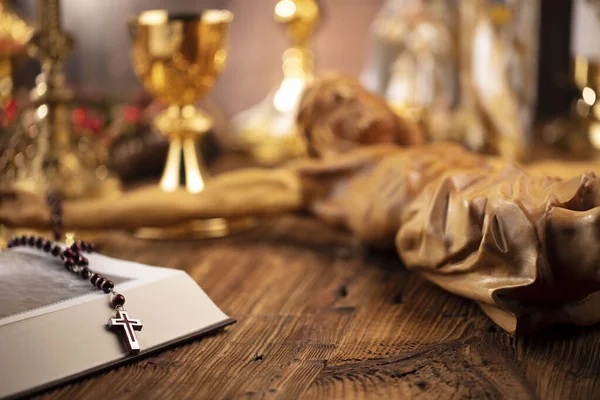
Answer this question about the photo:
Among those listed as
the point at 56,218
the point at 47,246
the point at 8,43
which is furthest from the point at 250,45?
the point at 47,246

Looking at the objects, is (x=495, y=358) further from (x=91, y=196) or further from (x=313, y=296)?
(x=91, y=196)

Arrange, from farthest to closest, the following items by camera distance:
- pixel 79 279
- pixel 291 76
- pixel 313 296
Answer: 1. pixel 291 76
2. pixel 313 296
3. pixel 79 279

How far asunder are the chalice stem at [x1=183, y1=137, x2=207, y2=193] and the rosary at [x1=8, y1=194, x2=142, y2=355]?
1.07 ft

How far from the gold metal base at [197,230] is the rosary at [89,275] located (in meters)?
0.27

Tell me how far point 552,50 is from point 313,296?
107 centimetres

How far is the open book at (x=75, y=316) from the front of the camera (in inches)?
21.7

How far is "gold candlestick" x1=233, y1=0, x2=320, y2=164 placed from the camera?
1438 millimetres

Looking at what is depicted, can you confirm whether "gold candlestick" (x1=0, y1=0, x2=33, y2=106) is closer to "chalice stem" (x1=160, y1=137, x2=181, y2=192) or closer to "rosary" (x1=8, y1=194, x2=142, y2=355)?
"chalice stem" (x1=160, y1=137, x2=181, y2=192)

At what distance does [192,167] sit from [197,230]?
10 cm

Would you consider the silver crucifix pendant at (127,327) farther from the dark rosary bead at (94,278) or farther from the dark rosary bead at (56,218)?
the dark rosary bead at (56,218)

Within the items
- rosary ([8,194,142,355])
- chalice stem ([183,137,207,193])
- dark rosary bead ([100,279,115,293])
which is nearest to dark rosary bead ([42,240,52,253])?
rosary ([8,194,142,355])

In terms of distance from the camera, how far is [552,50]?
1.64m

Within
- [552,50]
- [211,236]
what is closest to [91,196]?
[211,236]

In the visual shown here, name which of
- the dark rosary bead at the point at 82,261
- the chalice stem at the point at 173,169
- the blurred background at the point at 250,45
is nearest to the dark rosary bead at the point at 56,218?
the chalice stem at the point at 173,169
